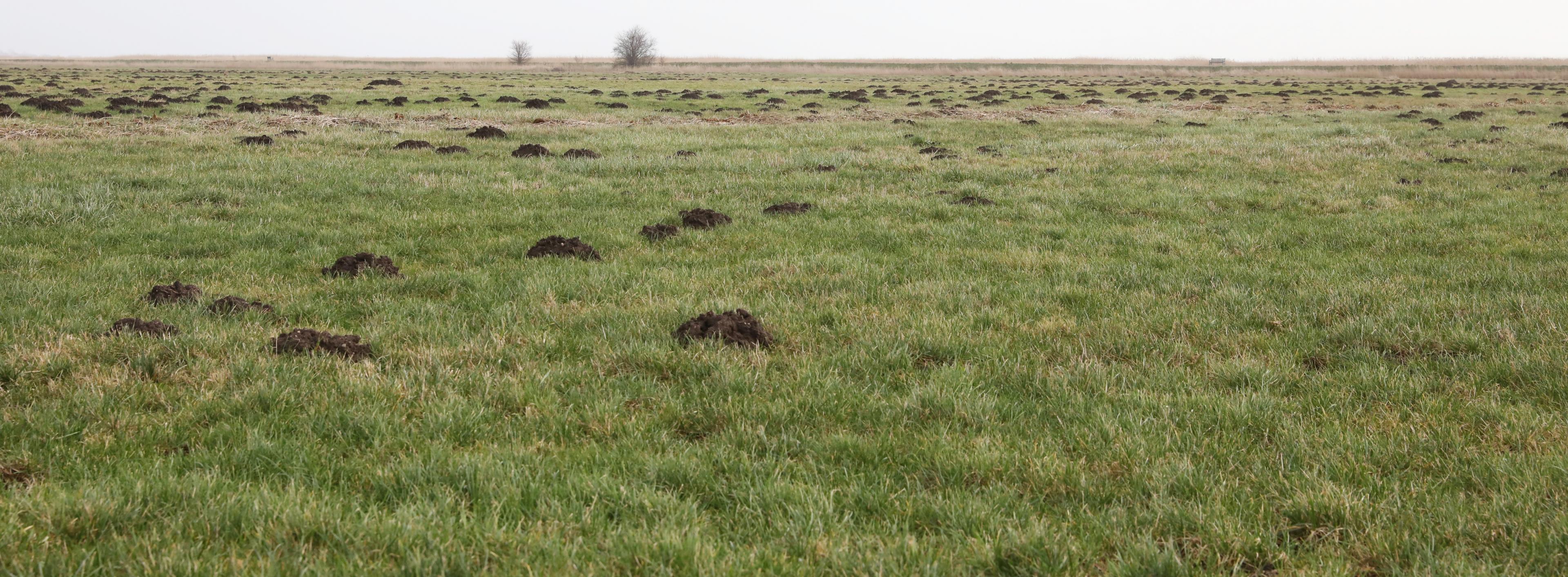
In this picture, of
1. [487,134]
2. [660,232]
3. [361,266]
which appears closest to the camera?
[361,266]

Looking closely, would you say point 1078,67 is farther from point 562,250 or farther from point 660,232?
point 562,250

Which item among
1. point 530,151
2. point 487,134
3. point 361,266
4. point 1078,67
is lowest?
point 361,266

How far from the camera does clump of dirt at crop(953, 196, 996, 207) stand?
13062mm

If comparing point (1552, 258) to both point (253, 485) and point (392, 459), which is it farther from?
point (253, 485)

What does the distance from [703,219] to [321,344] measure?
5820 millimetres

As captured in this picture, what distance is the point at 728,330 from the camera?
668cm

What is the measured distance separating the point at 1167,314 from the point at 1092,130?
1852 cm

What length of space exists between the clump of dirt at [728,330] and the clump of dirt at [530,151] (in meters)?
11.9

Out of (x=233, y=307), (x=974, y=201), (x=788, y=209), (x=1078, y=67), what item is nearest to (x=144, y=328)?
(x=233, y=307)

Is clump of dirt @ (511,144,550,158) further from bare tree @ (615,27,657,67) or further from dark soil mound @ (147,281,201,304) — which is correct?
bare tree @ (615,27,657,67)

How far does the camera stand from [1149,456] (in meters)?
4.63

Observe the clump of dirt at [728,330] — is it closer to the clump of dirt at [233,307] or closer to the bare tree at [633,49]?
the clump of dirt at [233,307]

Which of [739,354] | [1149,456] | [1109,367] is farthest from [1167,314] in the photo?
[739,354]

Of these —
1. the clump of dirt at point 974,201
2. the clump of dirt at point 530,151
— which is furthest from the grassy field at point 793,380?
the clump of dirt at point 530,151
